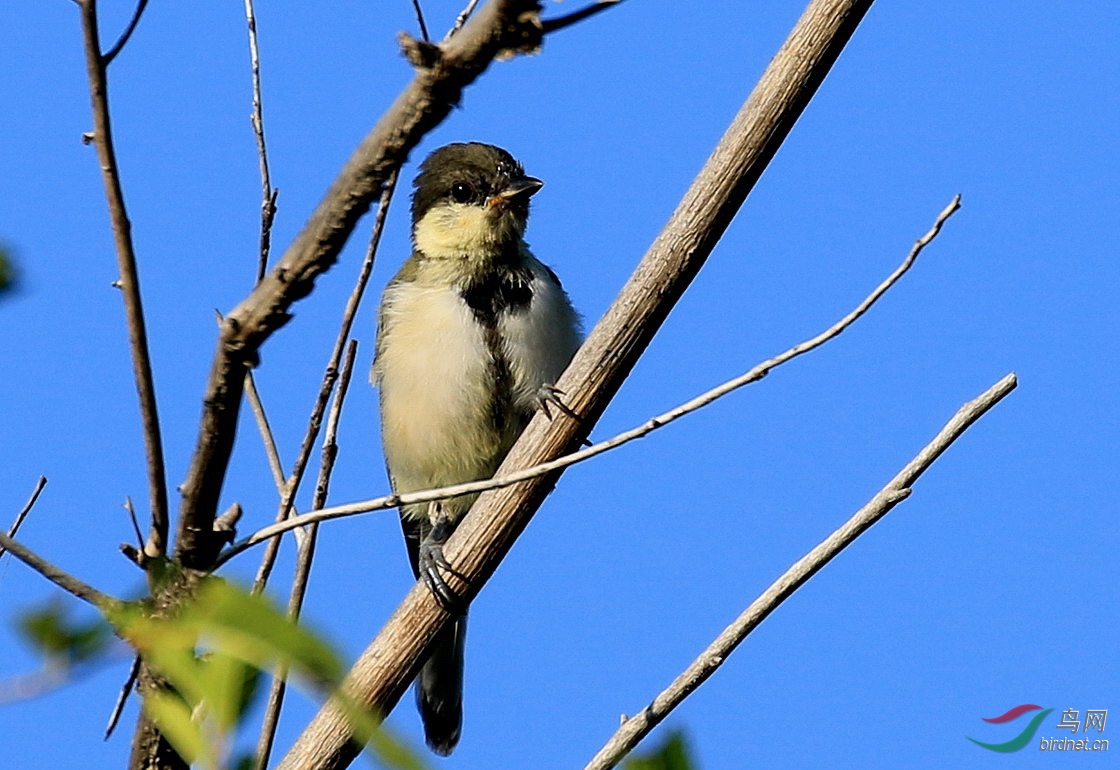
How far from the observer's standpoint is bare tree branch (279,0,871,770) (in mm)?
3369

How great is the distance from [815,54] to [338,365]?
59.0 inches

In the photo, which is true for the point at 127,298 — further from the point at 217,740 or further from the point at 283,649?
the point at 283,649

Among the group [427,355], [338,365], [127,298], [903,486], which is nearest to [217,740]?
[127,298]

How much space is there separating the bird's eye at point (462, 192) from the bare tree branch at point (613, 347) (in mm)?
2680

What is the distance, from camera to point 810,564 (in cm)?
294

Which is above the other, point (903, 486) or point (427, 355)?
point (427, 355)

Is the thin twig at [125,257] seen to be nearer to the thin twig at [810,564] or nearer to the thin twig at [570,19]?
the thin twig at [570,19]

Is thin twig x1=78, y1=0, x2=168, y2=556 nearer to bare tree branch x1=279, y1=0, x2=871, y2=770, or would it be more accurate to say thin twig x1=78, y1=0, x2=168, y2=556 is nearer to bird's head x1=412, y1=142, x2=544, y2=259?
bare tree branch x1=279, y1=0, x2=871, y2=770

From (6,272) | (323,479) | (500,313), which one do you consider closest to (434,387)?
(500,313)

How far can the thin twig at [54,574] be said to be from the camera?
5.72 ft

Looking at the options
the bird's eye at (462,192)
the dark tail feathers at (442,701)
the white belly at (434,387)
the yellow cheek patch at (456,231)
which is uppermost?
the bird's eye at (462,192)

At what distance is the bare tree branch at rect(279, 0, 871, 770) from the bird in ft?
6.15

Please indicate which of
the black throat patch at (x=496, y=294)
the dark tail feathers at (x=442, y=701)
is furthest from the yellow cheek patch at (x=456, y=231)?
the dark tail feathers at (x=442, y=701)

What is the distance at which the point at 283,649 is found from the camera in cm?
97
